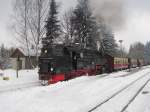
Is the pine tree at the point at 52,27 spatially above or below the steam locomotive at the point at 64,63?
above

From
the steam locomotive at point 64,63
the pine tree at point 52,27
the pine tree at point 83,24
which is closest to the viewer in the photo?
the steam locomotive at point 64,63

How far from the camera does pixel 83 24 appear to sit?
174 ft

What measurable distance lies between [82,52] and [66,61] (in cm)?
404

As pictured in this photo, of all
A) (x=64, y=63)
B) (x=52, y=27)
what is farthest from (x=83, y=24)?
(x=64, y=63)

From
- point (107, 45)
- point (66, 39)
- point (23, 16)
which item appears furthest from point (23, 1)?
point (107, 45)

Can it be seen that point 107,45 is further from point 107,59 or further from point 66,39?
point 107,59

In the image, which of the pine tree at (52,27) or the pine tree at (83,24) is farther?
the pine tree at (83,24)

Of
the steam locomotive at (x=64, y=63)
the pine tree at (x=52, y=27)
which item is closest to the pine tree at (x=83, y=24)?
the pine tree at (x=52, y=27)

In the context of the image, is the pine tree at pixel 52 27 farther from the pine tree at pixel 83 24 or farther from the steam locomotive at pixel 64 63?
the steam locomotive at pixel 64 63

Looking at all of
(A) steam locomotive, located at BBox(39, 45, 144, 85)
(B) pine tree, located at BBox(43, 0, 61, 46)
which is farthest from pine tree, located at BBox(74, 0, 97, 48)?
(A) steam locomotive, located at BBox(39, 45, 144, 85)

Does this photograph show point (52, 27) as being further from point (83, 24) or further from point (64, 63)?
point (64, 63)

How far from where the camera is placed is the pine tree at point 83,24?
5281cm

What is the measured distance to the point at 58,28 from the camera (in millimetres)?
53438

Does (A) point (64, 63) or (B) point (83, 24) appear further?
(B) point (83, 24)
